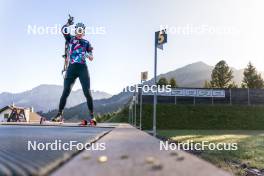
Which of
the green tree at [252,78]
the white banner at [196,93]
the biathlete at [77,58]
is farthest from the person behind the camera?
the green tree at [252,78]

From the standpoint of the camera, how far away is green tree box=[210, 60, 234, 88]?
267ft

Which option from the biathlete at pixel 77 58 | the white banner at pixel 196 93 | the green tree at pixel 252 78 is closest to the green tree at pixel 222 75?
the green tree at pixel 252 78

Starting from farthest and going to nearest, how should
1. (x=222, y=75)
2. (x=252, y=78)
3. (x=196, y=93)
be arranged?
1. (x=222, y=75)
2. (x=252, y=78)
3. (x=196, y=93)

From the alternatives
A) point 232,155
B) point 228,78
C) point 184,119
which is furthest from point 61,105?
point 228,78

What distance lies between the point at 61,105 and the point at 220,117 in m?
44.5

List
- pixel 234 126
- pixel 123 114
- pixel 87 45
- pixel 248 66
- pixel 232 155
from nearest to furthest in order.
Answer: pixel 87 45, pixel 232 155, pixel 234 126, pixel 123 114, pixel 248 66

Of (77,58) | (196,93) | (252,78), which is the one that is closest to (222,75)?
(252,78)

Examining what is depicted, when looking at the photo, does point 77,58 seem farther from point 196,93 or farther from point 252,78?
point 252,78

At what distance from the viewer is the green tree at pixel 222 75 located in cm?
8138

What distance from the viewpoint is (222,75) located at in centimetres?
8169

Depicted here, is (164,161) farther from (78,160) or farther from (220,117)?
(220,117)

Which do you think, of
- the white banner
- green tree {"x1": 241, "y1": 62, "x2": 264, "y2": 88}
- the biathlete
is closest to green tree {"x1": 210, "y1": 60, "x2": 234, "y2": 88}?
green tree {"x1": 241, "y1": 62, "x2": 264, "y2": 88}

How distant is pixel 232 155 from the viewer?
13891 millimetres

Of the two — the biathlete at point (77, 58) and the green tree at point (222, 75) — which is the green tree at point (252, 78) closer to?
the green tree at point (222, 75)
